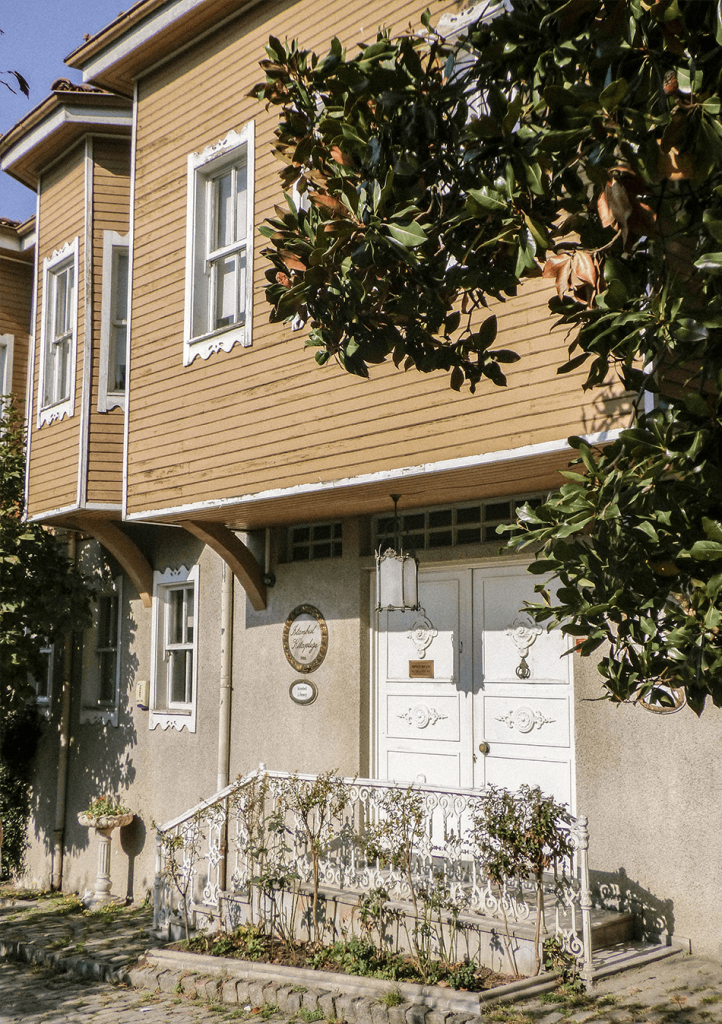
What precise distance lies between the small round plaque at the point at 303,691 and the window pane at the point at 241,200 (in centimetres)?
423

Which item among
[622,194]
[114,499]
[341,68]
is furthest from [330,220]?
[114,499]

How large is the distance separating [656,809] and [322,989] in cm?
259

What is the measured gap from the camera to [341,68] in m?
3.49

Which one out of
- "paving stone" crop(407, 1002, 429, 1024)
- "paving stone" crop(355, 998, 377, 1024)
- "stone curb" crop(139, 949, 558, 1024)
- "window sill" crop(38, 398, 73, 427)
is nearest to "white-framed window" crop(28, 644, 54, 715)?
"window sill" crop(38, 398, 73, 427)

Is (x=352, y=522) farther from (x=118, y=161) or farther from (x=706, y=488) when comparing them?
(x=706, y=488)

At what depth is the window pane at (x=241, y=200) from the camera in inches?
388

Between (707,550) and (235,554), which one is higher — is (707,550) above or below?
below

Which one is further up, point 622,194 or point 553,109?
point 553,109

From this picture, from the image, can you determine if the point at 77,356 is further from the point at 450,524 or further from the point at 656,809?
the point at 656,809

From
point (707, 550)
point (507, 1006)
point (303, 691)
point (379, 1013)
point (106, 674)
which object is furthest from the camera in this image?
point (106, 674)

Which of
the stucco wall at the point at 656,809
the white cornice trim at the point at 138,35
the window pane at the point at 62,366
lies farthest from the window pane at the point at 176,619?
the white cornice trim at the point at 138,35

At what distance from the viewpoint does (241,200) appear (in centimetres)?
991

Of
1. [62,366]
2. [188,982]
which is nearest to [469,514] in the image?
[188,982]

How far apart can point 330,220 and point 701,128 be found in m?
1.36
